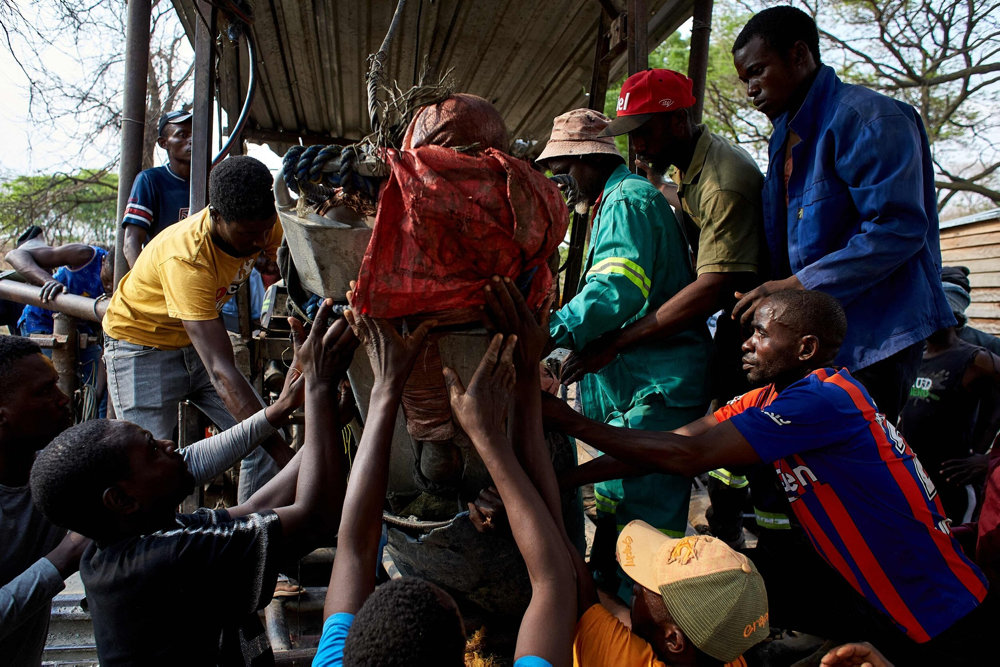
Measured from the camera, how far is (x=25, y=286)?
13.3ft

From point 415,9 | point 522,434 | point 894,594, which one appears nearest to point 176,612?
point 522,434

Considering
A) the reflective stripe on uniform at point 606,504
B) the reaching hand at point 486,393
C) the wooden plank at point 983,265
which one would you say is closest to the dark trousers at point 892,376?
the reflective stripe on uniform at point 606,504

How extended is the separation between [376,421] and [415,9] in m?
3.45

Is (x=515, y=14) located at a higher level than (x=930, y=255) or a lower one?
higher

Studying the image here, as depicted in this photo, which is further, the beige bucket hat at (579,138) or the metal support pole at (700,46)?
the metal support pole at (700,46)

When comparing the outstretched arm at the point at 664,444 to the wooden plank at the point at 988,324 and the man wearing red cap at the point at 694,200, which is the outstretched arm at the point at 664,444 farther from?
the wooden plank at the point at 988,324

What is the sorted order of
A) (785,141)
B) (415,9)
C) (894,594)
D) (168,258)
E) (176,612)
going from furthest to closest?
(415,9) → (168,258) → (785,141) → (894,594) → (176,612)

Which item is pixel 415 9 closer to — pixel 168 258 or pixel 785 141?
pixel 168 258

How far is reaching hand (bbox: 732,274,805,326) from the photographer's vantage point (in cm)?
229

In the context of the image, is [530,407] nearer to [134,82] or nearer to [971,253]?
[134,82]

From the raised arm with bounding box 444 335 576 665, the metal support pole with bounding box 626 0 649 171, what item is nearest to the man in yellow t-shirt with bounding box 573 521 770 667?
the raised arm with bounding box 444 335 576 665

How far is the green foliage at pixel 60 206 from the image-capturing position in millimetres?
12772

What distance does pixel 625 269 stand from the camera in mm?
2387

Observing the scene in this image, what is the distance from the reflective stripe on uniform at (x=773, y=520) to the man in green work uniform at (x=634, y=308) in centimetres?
55
